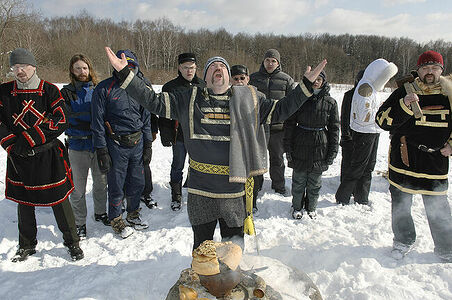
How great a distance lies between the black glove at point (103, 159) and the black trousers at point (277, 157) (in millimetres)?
2625

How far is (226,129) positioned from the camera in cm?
234

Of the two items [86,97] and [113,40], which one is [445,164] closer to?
[86,97]

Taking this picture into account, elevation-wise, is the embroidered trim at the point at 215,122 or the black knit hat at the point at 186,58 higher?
the black knit hat at the point at 186,58

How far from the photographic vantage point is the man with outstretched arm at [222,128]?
230 cm

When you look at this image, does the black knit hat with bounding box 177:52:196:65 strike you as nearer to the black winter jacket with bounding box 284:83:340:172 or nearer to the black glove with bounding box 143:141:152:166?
the black glove with bounding box 143:141:152:166

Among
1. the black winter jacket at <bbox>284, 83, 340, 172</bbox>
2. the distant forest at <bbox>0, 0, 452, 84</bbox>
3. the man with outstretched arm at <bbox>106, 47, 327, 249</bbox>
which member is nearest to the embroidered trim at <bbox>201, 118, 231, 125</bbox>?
the man with outstretched arm at <bbox>106, 47, 327, 249</bbox>

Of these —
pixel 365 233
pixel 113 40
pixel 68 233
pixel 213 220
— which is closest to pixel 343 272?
pixel 365 233

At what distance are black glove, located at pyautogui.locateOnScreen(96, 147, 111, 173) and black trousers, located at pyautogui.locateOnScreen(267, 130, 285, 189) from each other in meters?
2.63

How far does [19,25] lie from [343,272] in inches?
1142

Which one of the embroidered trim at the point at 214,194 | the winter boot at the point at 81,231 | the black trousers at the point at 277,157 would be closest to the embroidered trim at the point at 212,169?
the embroidered trim at the point at 214,194

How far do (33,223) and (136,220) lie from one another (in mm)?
1208

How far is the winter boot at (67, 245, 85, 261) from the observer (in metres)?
3.24

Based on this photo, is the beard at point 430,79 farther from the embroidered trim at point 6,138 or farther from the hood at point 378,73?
the embroidered trim at point 6,138

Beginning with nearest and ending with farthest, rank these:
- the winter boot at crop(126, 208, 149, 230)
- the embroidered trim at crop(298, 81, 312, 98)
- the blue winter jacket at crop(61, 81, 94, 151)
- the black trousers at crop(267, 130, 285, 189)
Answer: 1. the embroidered trim at crop(298, 81, 312, 98)
2. the blue winter jacket at crop(61, 81, 94, 151)
3. the winter boot at crop(126, 208, 149, 230)
4. the black trousers at crop(267, 130, 285, 189)
